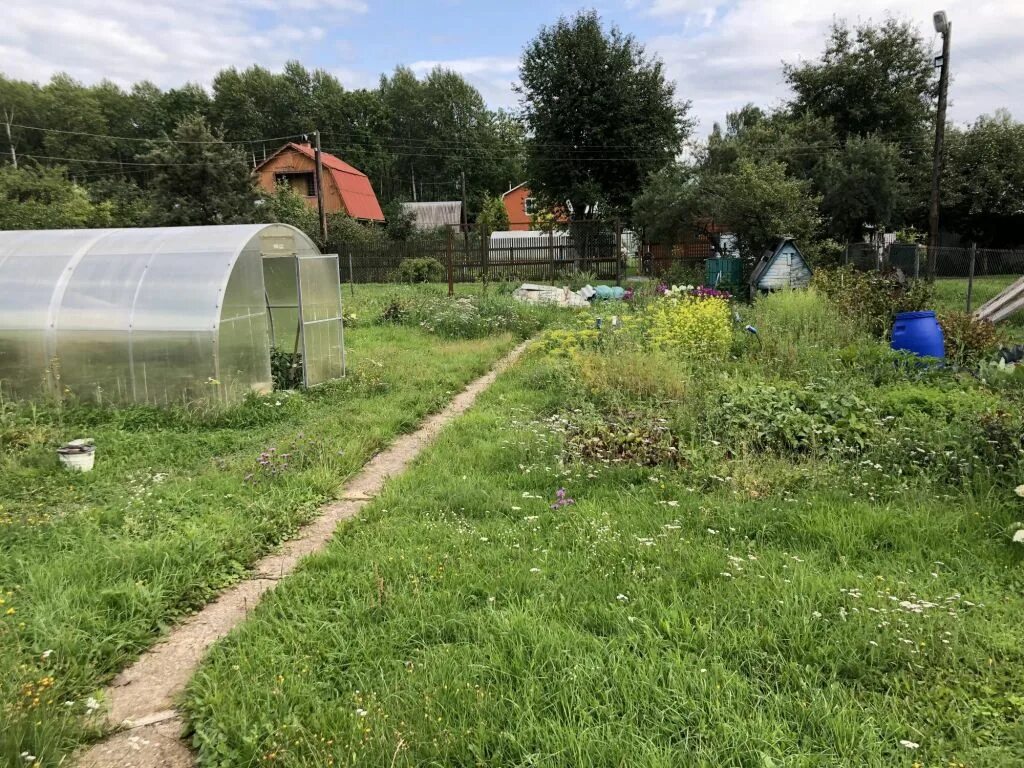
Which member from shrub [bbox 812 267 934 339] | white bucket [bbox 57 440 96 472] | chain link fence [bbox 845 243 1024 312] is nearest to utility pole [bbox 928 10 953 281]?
chain link fence [bbox 845 243 1024 312]

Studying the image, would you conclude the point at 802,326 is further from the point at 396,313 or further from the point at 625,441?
the point at 396,313

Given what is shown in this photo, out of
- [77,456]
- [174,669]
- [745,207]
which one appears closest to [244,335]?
[77,456]

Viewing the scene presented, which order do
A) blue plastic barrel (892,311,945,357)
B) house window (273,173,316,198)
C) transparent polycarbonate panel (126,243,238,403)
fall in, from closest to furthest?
transparent polycarbonate panel (126,243,238,403), blue plastic barrel (892,311,945,357), house window (273,173,316,198)

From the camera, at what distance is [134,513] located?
451 centimetres

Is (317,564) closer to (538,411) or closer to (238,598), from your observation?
(238,598)

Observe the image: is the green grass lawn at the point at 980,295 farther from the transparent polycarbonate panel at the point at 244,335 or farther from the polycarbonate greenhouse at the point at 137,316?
the polycarbonate greenhouse at the point at 137,316

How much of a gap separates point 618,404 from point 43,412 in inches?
241

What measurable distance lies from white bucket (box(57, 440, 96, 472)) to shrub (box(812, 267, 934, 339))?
31.3ft

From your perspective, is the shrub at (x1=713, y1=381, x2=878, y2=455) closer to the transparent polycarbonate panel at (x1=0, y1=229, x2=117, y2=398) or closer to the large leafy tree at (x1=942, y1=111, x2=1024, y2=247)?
the transparent polycarbonate panel at (x1=0, y1=229, x2=117, y2=398)

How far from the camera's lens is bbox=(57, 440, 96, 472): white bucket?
550cm

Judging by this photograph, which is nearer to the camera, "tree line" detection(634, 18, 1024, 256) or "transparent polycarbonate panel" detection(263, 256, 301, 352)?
"transparent polycarbonate panel" detection(263, 256, 301, 352)

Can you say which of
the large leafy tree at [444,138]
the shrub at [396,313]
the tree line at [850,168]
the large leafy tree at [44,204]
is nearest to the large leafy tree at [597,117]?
the tree line at [850,168]

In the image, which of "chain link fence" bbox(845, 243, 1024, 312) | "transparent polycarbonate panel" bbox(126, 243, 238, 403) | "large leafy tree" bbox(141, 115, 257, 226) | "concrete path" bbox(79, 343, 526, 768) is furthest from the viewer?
"large leafy tree" bbox(141, 115, 257, 226)

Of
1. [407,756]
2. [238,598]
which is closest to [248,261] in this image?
[238,598]
